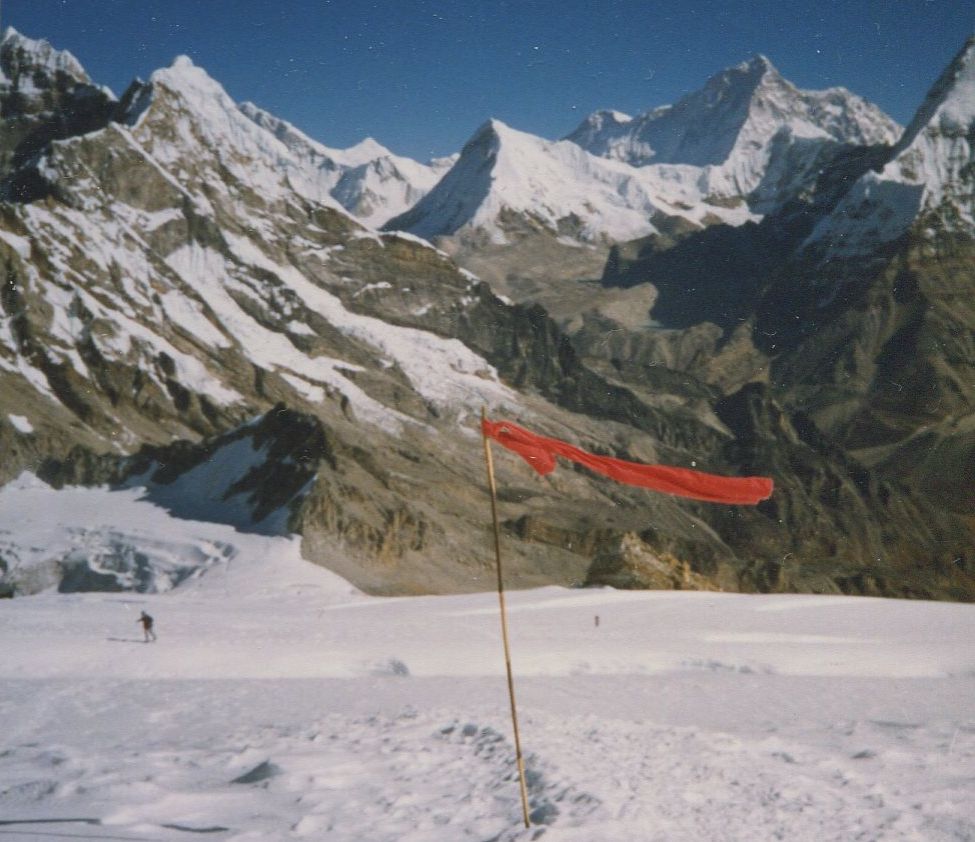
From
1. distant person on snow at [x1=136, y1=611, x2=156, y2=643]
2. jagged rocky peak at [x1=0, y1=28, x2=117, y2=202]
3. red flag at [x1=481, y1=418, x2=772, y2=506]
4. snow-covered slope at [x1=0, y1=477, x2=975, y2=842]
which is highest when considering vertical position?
jagged rocky peak at [x1=0, y1=28, x2=117, y2=202]

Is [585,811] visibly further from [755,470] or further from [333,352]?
[755,470]

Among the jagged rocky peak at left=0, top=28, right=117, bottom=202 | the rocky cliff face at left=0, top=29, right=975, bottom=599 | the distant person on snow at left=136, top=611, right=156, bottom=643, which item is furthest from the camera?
the jagged rocky peak at left=0, top=28, right=117, bottom=202

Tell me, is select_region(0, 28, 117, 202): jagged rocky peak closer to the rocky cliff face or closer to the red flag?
the rocky cliff face

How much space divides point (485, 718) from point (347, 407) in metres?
115

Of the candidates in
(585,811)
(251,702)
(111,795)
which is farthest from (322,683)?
(585,811)

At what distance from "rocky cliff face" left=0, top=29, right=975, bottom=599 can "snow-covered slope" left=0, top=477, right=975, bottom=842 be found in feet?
52.5

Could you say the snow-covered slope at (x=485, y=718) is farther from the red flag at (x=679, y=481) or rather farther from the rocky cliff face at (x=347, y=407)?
the rocky cliff face at (x=347, y=407)

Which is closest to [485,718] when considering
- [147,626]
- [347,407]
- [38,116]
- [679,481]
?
[679,481]

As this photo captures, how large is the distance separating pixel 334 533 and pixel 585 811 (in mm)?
50458

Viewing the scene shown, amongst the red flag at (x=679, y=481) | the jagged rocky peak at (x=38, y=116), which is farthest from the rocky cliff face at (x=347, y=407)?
the red flag at (x=679, y=481)

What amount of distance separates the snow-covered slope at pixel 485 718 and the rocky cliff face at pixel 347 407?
16009 millimetres

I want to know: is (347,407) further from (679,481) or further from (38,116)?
(679,481)

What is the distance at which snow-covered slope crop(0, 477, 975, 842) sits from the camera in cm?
1162

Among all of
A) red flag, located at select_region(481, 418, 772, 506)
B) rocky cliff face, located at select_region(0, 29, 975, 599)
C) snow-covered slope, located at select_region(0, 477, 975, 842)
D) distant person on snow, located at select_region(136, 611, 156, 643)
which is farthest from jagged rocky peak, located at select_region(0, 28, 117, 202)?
red flag, located at select_region(481, 418, 772, 506)
